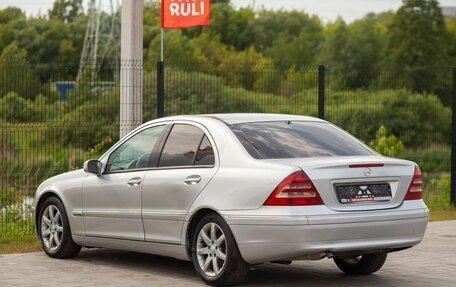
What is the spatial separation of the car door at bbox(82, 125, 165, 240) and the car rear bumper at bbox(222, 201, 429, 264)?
57.2 inches

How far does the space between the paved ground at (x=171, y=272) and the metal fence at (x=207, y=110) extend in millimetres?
2646

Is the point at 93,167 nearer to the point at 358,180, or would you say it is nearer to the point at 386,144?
the point at 358,180

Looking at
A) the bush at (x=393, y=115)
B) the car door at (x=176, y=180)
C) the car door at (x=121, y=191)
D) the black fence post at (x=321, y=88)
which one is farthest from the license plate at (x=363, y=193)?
the bush at (x=393, y=115)

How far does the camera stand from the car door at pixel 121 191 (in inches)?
441

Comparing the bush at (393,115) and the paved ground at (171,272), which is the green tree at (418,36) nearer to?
the bush at (393,115)

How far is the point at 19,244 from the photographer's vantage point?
13.5m

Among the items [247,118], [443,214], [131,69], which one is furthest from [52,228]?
[443,214]

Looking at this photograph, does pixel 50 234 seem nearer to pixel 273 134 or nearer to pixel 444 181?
pixel 273 134

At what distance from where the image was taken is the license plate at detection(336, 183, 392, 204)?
9.90 metres

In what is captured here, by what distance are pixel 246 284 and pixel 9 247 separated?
12.8ft

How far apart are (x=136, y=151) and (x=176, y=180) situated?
0.96m

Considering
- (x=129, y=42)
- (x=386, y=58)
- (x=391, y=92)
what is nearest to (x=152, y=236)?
(x=129, y=42)

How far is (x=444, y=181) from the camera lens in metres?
20.5

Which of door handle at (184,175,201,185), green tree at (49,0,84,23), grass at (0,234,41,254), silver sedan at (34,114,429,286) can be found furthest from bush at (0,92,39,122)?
green tree at (49,0,84,23)
